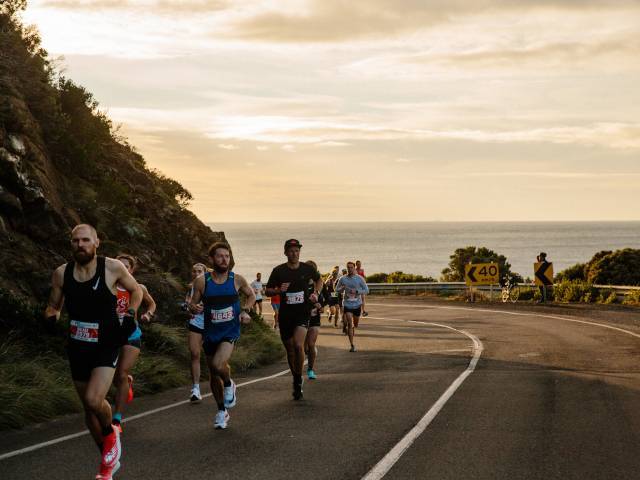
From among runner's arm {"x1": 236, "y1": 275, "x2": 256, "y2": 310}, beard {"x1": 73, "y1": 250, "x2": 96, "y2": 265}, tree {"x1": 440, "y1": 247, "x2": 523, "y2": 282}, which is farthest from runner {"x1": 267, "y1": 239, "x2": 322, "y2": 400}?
tree {"x1": 440, "y1": 247, "x2": 523, "y2": 282}

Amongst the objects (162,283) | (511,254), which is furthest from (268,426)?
(511,254)

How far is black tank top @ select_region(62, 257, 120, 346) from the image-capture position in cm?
664

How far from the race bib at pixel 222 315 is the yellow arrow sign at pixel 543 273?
28.5 metres

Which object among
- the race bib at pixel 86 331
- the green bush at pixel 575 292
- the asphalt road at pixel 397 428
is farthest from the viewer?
the green bush at pixel 575 292

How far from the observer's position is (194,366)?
38.8ft

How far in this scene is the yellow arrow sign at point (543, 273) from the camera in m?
36.3

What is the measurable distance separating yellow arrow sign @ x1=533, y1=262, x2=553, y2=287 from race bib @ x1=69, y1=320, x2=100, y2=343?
31650 millimetres

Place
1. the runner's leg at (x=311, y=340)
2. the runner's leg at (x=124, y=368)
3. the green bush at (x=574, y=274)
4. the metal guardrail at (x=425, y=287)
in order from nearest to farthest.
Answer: the runner's leg at (x=124, y=368) → the runner's leg at (x=311, y=340) → the metal guardrail at (x=425, y=287) → the green bush at (x=574, y=274)

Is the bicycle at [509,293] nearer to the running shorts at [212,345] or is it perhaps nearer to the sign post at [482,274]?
the sign post at [482,274]

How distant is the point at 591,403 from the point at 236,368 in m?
7.73

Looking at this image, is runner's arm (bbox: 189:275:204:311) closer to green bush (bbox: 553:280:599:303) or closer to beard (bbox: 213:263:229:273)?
beard (bbox: 213:263:229:273)

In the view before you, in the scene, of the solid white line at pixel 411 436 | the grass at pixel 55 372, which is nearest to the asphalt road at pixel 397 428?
the solid white line at pixel 411 436

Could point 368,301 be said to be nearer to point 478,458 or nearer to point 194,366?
point 194,366

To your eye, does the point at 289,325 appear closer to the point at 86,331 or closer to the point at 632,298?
the point at 86,331
